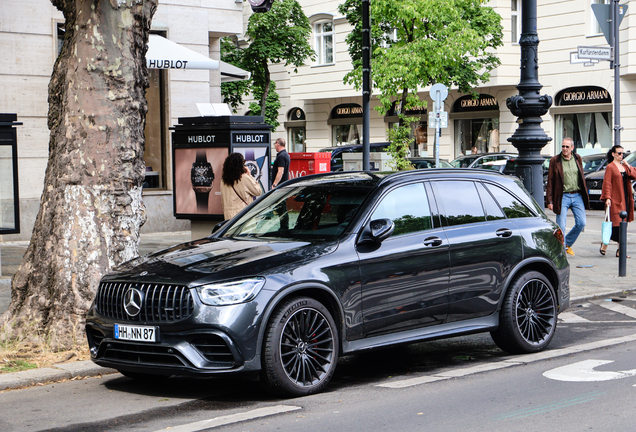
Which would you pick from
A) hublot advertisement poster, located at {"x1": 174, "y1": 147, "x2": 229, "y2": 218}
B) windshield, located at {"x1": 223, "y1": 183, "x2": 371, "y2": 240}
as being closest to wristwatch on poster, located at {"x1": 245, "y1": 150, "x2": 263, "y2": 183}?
hublot advertisement poster, located at {"x1": 174, "y1": 147, "x2": 229, "y2": 218}

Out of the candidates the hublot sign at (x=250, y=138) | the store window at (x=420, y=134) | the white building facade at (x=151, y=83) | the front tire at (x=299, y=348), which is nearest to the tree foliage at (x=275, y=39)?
the store window at (x=420, y=134)

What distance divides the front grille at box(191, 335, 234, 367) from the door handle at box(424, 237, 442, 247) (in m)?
1.87

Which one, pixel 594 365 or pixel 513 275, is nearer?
pixel 594 365

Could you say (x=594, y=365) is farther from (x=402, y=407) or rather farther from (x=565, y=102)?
(x=565, y=102)

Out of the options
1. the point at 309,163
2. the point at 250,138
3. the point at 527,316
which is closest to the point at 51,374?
the point at 527,316

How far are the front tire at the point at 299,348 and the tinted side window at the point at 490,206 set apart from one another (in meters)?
2.04

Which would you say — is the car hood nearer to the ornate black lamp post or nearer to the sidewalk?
the sidewalk

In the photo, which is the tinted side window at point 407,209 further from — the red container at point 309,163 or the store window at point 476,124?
the store window at point 476,124

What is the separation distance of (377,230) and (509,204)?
1.85m

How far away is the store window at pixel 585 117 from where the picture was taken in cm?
3322

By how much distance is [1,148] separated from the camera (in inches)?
456

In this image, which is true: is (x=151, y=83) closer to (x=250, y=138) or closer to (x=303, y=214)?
(x=250, y=138)

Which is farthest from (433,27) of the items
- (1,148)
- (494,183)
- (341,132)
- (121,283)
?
(121,283)

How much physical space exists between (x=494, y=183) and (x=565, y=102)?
92.3 feet
